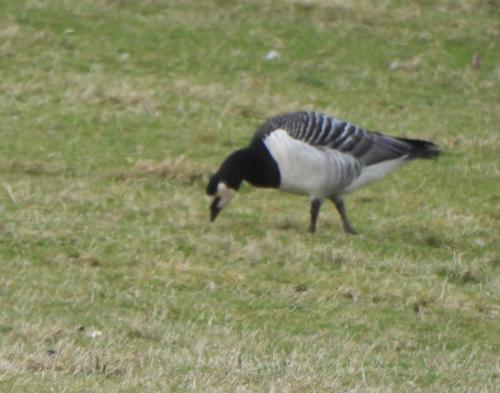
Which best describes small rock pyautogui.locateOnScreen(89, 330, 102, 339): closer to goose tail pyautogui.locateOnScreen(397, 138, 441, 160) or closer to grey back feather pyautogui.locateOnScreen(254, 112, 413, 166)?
grey back feather pyautogui.locateOnScreen(254, 112, 413, 166)

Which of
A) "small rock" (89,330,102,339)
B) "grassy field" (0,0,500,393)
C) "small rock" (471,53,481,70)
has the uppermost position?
"small rock" (89,330,102,339)

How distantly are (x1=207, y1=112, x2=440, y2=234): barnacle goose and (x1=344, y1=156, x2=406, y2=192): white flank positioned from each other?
0.05 feet

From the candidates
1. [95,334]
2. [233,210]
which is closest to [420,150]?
[233,210]

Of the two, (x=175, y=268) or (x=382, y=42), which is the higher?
(x=175, y=268)

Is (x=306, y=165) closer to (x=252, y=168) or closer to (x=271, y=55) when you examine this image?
(x=252, y=168)

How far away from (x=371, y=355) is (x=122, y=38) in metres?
10.9

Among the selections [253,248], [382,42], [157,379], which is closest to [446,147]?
[382,42]

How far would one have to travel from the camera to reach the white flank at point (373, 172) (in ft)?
40.4

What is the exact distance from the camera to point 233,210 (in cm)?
1257

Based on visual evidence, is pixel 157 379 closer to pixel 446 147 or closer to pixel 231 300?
pixel 231 300

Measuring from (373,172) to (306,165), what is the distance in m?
0.85

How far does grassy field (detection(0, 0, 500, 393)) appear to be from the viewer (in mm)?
7992

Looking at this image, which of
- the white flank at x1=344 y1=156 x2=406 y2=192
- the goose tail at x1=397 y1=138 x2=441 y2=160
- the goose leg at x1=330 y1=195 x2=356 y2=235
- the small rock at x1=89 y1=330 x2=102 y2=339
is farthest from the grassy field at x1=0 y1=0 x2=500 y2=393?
the goose tail at x1=397 y1=138 x2=441 y2=160

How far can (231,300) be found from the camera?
9703 mm
